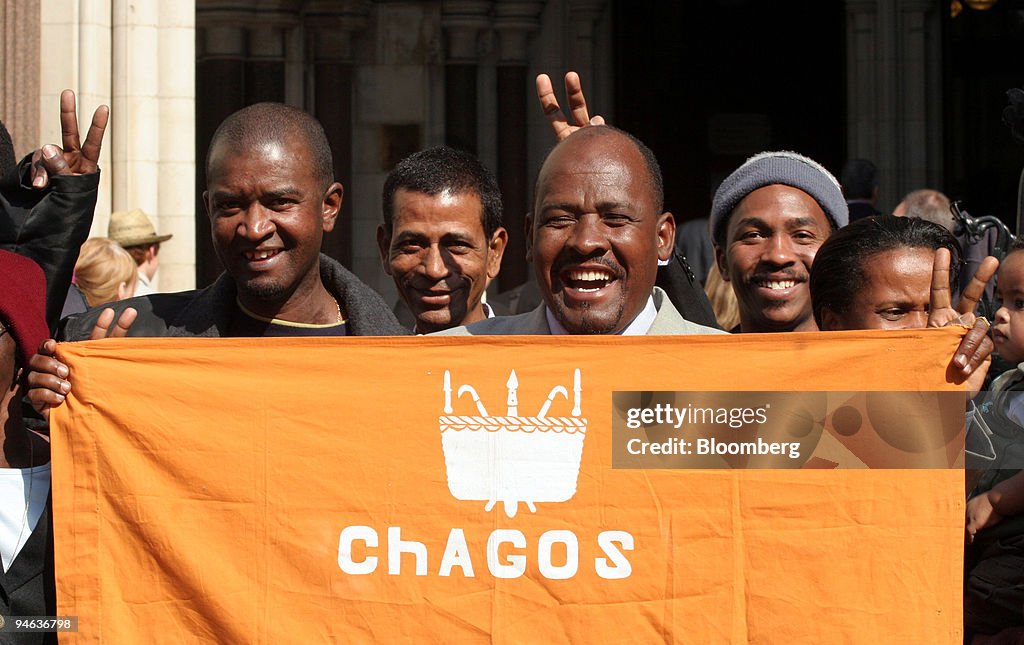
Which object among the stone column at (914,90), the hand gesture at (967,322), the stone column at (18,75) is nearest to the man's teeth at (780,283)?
the hand gesture at (967,322)

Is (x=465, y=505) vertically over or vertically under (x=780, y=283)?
under

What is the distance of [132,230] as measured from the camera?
8.23 m

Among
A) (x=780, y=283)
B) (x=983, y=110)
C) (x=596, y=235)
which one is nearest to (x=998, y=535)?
(x=780, y=283)

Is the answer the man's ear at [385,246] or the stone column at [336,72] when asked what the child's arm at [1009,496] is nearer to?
the man's ear at [385,246]

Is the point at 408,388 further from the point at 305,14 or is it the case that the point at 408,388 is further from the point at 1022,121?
the point at 305,14

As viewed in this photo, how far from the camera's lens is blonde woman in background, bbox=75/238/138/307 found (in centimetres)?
719

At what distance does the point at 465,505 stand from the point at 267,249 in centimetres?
96

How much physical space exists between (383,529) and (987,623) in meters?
1.44

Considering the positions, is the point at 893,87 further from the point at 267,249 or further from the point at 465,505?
the point at 465,505

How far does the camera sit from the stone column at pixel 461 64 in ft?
48.1

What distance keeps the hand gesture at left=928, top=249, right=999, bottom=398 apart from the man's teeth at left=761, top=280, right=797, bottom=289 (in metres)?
0.78

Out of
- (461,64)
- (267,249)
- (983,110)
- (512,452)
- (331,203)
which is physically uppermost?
(461,64)

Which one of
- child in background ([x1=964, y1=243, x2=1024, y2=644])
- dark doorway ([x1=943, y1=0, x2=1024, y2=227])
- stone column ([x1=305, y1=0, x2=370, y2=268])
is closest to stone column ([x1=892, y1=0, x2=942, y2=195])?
dark doorway ([x1=943, y1=0, x2=1024, y2=227])

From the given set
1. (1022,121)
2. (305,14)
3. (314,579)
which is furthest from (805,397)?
(305,14)
